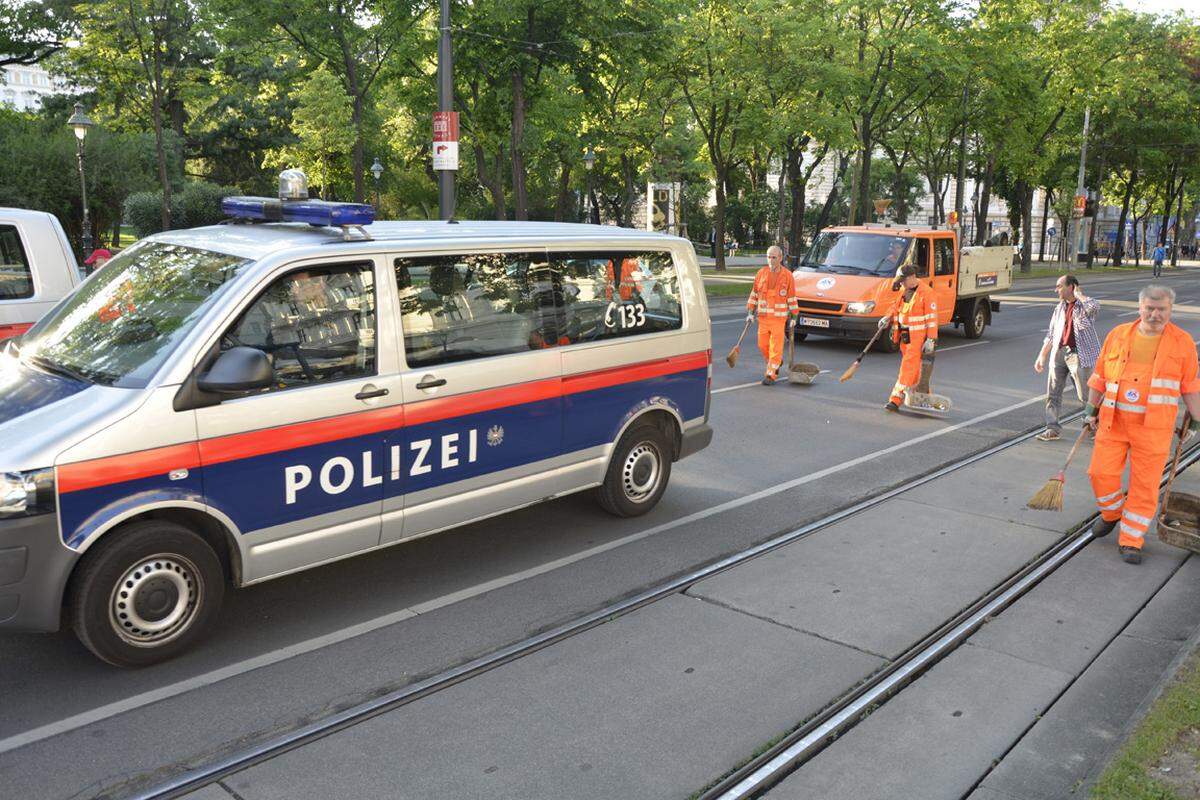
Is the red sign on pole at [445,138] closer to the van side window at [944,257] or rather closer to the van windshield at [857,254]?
the van windshield at [857,254]

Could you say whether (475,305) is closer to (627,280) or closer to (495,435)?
(495,435)

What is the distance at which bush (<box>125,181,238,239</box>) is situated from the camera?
119ft

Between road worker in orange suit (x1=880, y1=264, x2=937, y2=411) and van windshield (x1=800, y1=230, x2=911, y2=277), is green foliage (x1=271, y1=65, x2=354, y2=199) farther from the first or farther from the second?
road worker in orange suit (x1=880, y1=264, x2=937, y2=411)

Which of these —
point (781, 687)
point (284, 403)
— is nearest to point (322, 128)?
point (284, 403)

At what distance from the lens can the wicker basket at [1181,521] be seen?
6562 mm

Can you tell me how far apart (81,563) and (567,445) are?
289 cm

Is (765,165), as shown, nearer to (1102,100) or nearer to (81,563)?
(1102,100)

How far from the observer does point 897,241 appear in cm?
1709

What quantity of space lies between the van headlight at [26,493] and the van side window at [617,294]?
311 cm

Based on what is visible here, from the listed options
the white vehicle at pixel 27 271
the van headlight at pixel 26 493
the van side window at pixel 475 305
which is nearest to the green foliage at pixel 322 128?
the white vehicle at pixel 27 271

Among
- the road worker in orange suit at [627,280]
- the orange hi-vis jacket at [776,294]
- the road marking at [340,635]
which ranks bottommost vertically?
the road marking at [340,635]

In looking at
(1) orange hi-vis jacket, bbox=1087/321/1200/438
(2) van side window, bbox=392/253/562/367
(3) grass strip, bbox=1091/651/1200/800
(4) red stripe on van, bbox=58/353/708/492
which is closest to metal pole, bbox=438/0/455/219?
(2) van side window, bbox=392/253/562/367

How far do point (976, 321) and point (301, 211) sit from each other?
16.2 meters

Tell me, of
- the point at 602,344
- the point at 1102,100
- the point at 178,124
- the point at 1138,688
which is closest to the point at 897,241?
the point at 602,344
